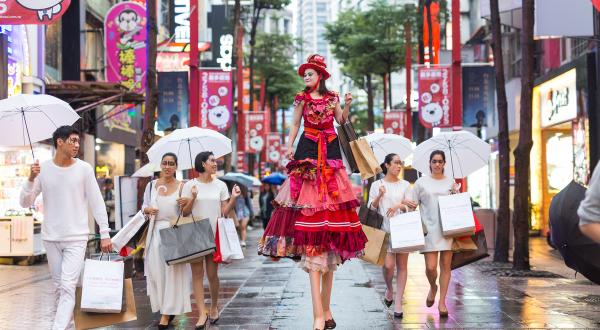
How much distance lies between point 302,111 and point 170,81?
61.8 feet

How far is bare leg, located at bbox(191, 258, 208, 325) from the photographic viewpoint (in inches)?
391

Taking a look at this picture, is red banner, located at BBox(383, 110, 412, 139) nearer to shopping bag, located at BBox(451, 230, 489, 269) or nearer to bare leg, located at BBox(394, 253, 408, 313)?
shopping bag, located at BBox(451, 230, 489, 269)

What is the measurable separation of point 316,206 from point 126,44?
768 inches

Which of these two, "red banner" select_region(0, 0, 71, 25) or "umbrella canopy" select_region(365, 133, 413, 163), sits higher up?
"red banner" select_region(0, 0, 71, 25)

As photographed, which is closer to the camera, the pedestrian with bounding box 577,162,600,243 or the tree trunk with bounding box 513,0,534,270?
the pedestrian with bounding box 577,162,600,243

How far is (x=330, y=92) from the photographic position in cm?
890

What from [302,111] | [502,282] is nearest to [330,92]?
[302,111]

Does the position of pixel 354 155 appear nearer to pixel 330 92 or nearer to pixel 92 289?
pixel 330 92

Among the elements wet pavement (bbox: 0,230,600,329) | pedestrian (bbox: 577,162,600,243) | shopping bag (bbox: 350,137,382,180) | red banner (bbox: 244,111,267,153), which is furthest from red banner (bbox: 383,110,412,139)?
pedestrian (bbox: 577,162,600,243)

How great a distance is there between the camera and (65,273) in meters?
8.06

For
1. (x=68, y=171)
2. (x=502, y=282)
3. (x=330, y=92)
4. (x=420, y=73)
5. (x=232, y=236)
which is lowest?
(x=502, y=282)

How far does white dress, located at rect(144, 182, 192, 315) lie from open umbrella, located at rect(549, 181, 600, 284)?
15.6 feet

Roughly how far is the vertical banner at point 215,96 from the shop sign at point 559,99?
8403mm

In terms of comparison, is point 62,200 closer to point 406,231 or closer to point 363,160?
point 363,160
